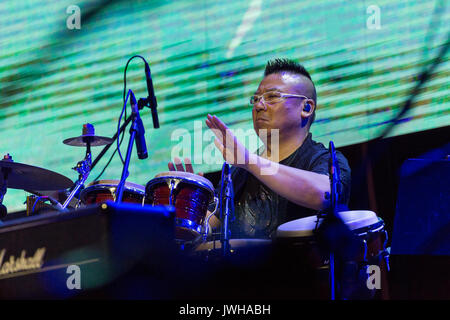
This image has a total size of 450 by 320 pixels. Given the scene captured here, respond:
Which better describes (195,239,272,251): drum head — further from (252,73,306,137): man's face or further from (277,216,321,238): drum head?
(252,73,306,137): man's face

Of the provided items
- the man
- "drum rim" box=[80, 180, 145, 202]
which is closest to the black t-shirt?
the man

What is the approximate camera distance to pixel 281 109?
134 inches

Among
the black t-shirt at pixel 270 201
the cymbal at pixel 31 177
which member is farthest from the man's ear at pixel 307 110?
the cymbal at pixel 31 177

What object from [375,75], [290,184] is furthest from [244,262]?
[375,75]

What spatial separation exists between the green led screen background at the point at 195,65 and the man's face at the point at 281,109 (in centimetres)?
67

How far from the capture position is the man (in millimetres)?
2787

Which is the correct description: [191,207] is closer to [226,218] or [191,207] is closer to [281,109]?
[226,218]

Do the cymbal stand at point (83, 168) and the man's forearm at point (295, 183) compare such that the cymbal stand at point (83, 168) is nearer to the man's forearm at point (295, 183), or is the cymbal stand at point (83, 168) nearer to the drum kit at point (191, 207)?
the drum kit at point (191, 207)

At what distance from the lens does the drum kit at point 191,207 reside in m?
2.42

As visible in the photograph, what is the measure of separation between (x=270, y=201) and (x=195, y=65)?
1.62 metres

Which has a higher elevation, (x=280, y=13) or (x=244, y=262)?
(x=280, y=13)

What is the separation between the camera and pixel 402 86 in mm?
4062
